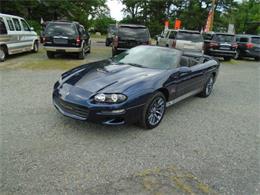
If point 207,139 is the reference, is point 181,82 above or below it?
above

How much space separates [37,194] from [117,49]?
366 inches

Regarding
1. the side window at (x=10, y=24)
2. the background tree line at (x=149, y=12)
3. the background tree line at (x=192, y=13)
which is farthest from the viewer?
the background tree line at (x=192, y=13)

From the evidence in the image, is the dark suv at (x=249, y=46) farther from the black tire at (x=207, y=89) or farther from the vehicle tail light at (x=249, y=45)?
the black tire at (x=207, y=89)

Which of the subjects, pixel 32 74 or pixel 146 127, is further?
pixel 32 74

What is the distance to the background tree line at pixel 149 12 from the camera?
92.3 ft

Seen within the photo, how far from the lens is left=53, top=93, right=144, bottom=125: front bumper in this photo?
11.7 ft

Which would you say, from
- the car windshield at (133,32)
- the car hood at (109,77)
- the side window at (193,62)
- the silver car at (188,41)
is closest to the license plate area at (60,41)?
the car windshield at (133,32)

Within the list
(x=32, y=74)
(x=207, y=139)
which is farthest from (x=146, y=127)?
(x=32, y=74)

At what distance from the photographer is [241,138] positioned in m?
4.15

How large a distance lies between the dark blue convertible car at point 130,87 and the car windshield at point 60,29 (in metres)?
6.15

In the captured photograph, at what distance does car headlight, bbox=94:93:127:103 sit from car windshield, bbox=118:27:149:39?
316 inches

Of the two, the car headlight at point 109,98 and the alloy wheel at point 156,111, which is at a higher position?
the car headlight at point 109,98

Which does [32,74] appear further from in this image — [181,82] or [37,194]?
[37,194]

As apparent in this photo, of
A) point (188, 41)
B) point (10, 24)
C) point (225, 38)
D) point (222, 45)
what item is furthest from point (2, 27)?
point (225, 38)
